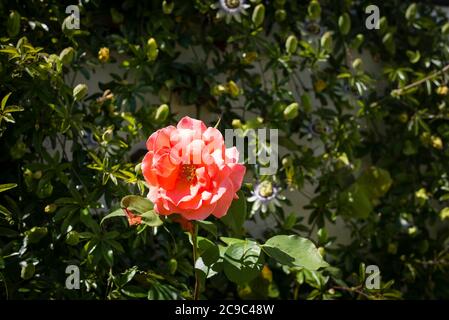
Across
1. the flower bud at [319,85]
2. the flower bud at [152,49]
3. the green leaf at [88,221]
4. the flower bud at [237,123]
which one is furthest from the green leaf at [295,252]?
the flower bud at [319,85]

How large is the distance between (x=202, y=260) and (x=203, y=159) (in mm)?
196

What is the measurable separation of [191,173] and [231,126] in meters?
0.91

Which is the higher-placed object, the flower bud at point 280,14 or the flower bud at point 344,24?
the flower bud at point 280,14

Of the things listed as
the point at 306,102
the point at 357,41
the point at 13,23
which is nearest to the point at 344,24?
the point at 357,41

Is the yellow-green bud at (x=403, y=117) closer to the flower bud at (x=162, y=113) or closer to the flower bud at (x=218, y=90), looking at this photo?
the flower bud at (x=218, y=90)

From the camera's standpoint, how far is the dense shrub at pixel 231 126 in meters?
1.58

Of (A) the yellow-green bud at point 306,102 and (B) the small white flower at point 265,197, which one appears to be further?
(A) the yellow-green bud at point 306,102

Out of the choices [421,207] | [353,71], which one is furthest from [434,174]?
[353,71]

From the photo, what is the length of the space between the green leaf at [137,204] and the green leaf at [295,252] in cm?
21

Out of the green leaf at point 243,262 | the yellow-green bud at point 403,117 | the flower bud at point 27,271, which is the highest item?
the green leaf at point 243,262

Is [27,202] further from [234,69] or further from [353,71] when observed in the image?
[353,71]

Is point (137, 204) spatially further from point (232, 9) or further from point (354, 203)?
point (354, 203)

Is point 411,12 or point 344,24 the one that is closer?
point 344,24

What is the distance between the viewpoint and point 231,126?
2.04 m
